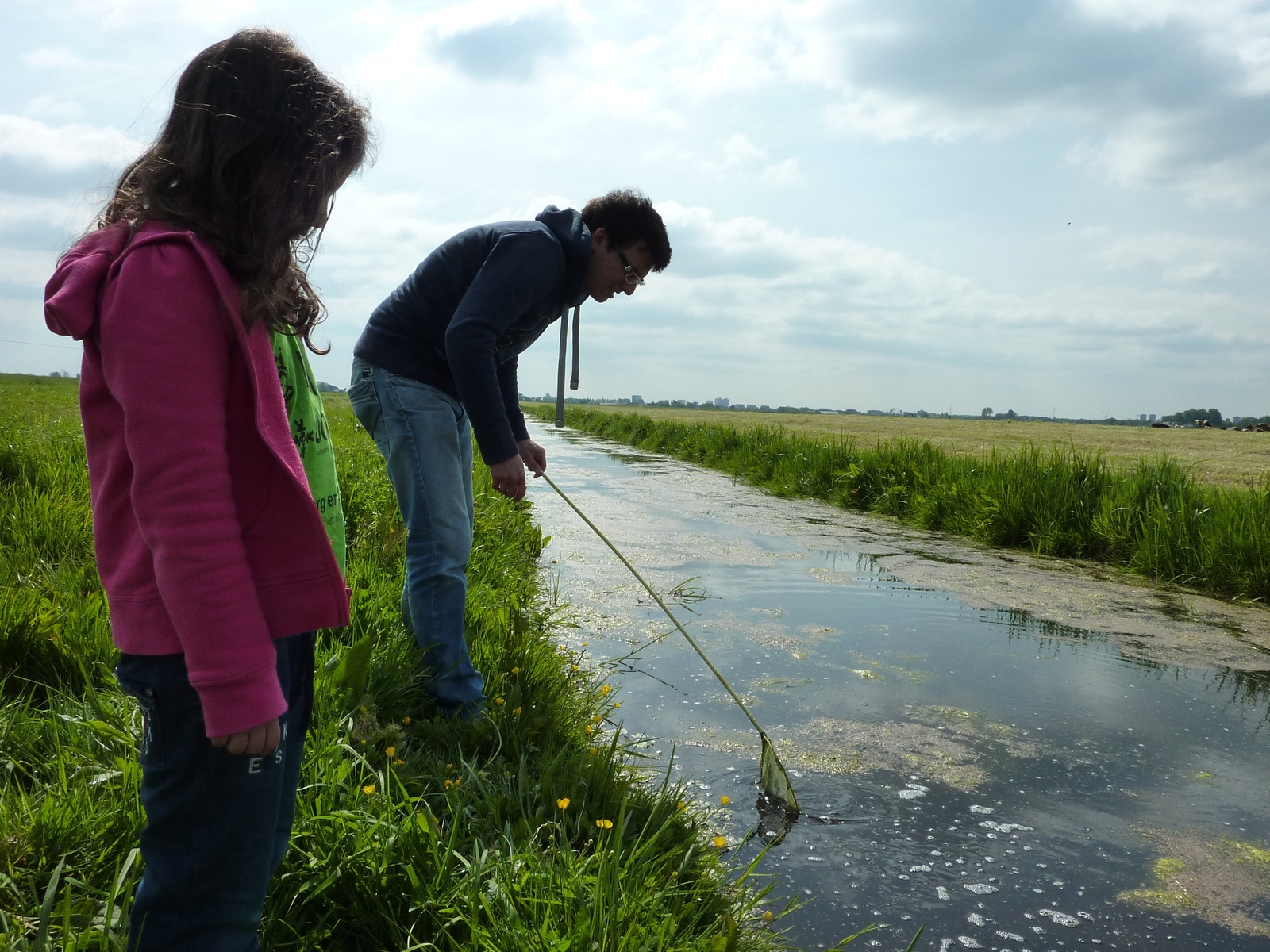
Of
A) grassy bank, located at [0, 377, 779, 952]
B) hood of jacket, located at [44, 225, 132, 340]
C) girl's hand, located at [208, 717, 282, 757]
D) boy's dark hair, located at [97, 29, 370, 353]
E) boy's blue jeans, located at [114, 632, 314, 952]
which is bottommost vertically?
grassy bank, located at [0, 377, 779, 952]

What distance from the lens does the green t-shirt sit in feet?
4.08

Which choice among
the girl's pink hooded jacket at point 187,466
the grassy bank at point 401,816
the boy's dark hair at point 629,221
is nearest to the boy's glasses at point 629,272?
the boy's dark hair at point 629,221

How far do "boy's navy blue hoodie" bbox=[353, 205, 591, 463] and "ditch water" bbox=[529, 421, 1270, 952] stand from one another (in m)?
1.21

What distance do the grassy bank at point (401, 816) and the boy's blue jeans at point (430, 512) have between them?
0.11m

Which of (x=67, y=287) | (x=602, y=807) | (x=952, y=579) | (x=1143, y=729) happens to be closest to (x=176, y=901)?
(x=67, y=287)

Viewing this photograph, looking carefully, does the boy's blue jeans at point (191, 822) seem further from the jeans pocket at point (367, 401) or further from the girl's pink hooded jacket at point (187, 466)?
the jeans pocket at point (367, 401)

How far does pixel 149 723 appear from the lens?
1013 millimetres

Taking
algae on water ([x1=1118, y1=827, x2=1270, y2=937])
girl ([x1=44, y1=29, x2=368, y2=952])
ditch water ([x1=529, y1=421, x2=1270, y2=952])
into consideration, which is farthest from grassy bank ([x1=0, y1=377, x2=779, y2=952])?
algae on water ([x1=1118, y1=827, x2=1270, y2=937])

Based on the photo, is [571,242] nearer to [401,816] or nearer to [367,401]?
[367,401]

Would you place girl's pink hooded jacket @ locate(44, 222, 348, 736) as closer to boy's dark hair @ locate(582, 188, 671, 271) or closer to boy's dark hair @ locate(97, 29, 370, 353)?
boy's dark hair @ locate(97, 29, 370, 353)

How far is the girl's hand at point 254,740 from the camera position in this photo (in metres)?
0.98

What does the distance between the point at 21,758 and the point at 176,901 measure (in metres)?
1.12

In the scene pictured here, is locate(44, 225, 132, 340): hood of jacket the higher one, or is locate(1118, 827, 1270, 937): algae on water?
locate(44, 225, 132, 340): hood of jacket

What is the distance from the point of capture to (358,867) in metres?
1.53
